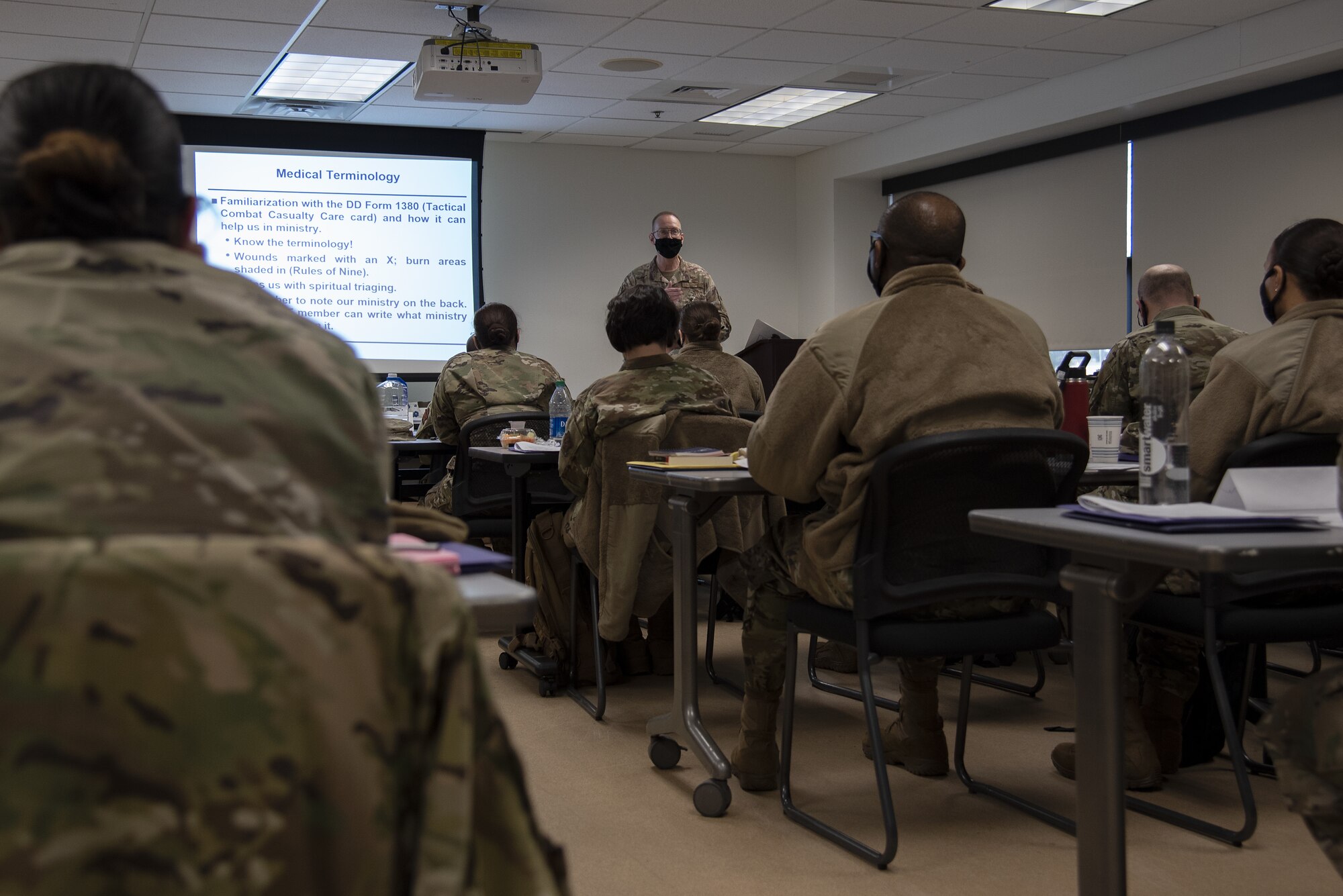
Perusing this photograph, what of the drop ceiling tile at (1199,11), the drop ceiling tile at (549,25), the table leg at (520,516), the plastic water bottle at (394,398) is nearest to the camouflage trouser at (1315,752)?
the table leg at (520,516)

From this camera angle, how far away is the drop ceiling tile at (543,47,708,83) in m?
6.32

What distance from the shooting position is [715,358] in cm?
457

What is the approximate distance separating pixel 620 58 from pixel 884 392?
467 cm

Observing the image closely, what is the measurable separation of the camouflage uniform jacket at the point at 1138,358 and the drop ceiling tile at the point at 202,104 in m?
5.42

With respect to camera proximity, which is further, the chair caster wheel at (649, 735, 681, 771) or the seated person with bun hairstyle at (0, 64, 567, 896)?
the chair caster wheel at (649, 735, 681, 771)

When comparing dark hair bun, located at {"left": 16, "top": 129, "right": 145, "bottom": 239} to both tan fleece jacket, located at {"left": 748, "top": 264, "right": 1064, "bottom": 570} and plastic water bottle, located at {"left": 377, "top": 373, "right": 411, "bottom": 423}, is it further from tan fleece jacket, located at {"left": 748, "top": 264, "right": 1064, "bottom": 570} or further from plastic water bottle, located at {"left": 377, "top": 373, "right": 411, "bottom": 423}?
plastic water bottle, located at {"left": 377, "top": 373, "right": 411, "bottom": 423}

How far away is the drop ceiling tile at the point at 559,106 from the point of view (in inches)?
289

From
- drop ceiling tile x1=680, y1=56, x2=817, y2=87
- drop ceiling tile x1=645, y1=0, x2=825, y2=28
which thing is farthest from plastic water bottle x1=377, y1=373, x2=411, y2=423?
drop ceiling tile x1=680, y1=56, x2=817, y2=87

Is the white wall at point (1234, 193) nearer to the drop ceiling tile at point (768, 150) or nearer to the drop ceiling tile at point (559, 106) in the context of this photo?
the drop ceiling tile at point (768, 150)

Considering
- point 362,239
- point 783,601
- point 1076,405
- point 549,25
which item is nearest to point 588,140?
point 362,239

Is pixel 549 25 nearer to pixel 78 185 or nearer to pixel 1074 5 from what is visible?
pixel 1074 5

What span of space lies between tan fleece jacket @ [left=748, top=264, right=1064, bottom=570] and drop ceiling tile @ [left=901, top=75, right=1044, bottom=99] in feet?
16.5

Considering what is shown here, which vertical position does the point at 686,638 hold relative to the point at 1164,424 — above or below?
below

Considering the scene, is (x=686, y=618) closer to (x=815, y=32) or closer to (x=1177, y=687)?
(x=1177, y=687)
